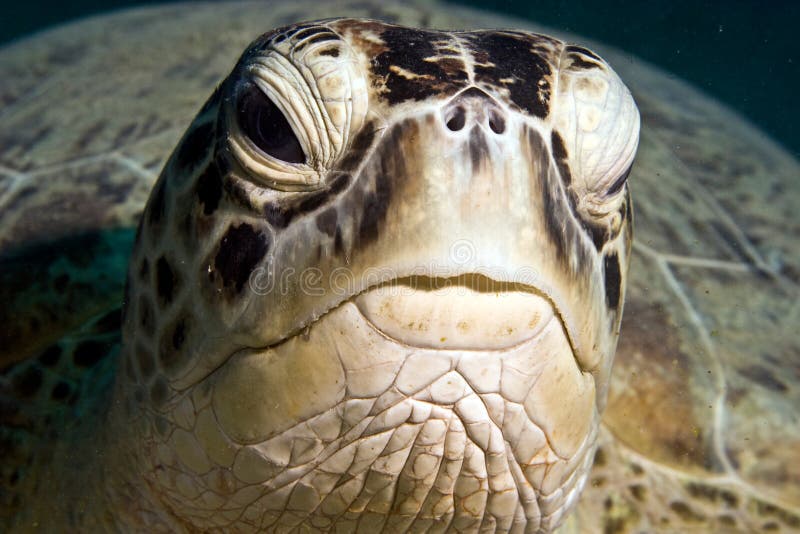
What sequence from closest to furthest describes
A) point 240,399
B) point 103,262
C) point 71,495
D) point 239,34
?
point 240,399, point 71,495, point 103,262, point 239,34

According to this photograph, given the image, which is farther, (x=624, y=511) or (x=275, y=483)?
(x=624, y=511)

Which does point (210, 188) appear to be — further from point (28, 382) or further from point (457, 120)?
point (28, 382)

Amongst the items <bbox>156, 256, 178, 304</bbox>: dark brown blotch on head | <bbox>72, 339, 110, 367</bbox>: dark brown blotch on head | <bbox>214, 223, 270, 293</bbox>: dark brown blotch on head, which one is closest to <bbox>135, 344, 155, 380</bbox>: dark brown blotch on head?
<bbox>156, 256, 178, 304</bbox>: dark brown blotch on head

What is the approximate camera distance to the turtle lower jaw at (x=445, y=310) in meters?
0.80

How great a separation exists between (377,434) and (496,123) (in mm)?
444

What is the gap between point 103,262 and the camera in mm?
1708

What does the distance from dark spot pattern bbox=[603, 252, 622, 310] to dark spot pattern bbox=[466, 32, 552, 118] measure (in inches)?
10.6

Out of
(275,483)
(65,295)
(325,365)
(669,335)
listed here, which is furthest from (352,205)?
(669,335)

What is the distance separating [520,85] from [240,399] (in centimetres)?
58

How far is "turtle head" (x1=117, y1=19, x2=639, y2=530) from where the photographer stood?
2.65 ft

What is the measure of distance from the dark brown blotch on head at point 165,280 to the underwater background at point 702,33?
11.9 m

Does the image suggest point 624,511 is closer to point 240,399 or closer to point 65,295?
point 240,399

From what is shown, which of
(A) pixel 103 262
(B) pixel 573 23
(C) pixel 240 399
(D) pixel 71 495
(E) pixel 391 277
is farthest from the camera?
(B) pixel 573 23

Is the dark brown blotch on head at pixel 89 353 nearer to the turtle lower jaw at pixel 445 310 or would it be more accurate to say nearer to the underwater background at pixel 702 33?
the turtle lower jaw at pixel 445 310
